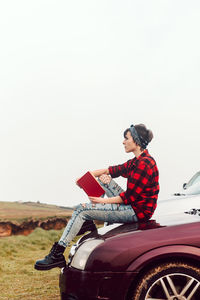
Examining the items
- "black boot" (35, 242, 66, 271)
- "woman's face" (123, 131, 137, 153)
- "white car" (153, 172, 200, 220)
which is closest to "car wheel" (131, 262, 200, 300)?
"black boot" (35, 242, 66, 271)

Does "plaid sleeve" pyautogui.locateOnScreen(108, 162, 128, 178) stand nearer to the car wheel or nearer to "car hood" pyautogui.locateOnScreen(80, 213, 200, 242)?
"car hood" pyautogui.locateOnScreen(80, 213, 200, 242)

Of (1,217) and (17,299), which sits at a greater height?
(1,217)

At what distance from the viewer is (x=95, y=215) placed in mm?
5023

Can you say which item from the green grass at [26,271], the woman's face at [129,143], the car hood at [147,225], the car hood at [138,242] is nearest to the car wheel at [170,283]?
the car hood at [138,242]

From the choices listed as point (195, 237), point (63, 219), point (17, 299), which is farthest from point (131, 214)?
point (63, 219)

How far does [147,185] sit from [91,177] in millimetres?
719

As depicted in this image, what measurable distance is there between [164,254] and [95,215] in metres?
1.22

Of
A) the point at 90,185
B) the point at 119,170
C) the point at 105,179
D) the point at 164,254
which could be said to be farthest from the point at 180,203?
the point at 164,254

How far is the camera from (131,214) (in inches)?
197

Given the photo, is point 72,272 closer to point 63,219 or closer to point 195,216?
point 195,216

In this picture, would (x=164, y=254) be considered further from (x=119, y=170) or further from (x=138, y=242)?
(x=119, y=170)

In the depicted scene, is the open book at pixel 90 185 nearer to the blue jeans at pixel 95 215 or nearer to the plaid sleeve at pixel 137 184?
the blue jeans at pixel 95 215

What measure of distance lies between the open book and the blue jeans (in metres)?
0.33

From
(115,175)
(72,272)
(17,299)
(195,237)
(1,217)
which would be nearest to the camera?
(195,237)
